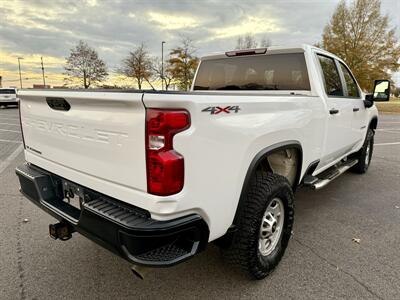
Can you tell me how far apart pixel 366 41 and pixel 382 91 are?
23.2m

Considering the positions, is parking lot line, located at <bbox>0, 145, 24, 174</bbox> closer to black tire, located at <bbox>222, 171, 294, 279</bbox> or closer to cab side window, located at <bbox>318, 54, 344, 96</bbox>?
black tire, located at <bbox>222, 171, 294, 279</bbox>

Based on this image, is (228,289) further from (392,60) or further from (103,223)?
(392,60)

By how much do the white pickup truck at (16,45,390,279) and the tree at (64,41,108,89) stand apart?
1310 inches

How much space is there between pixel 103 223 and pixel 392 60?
28.3 metres

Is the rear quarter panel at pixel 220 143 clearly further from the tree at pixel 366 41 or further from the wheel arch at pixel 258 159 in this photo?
the tree at pixel 366 41

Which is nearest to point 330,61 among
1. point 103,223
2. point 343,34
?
point 103,223

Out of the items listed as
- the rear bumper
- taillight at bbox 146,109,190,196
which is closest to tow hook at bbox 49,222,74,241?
the rear bumper

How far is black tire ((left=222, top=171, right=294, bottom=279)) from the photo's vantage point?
229 centimetres

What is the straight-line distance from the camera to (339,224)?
366cm

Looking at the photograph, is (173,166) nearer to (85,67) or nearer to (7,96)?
(7,96)

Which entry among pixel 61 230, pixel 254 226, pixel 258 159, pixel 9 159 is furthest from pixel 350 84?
pixel 9 159

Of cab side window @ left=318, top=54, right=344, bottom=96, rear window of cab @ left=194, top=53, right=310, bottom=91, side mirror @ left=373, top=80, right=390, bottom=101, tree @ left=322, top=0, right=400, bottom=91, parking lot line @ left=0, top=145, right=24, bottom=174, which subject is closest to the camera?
rear window of cab @ left=194, top=53, right=310, bottom=91

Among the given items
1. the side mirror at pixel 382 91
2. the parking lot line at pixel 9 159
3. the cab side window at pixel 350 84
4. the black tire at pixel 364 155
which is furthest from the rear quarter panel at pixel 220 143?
the parking lot line at pixel 9 159

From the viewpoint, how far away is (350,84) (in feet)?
14.8
